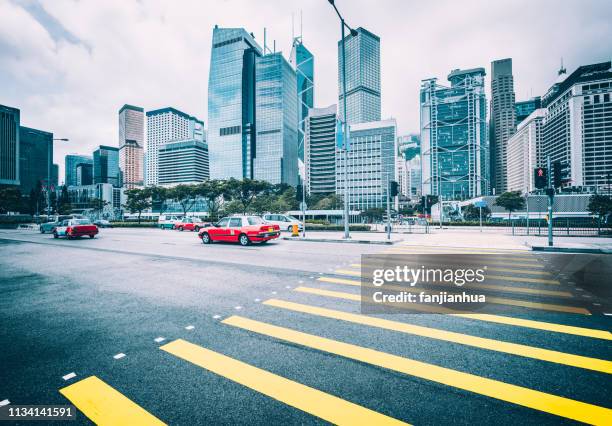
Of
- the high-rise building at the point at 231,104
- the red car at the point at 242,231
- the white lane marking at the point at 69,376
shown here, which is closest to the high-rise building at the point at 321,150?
the high-rise building at the point at 231,104

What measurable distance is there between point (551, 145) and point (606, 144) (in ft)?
87.3

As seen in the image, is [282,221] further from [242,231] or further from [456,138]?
[456,138]

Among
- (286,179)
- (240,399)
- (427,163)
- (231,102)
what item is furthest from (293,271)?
(427,163)

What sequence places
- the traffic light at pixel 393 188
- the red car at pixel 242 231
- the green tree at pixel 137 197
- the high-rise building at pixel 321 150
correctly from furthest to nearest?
the high-rise building at pixel 321 150, the green tree at pixel 137 197, the traffic light at pixel 393 188, the red car at pixel 242 231

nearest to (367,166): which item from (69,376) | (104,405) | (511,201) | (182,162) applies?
(511,201)

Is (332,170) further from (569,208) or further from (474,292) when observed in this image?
(474,292)

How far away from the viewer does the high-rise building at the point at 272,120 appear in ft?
492

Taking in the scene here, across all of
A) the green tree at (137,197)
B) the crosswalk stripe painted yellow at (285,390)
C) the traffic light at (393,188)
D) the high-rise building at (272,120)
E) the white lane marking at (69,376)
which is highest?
the high-rise building at (272,120)

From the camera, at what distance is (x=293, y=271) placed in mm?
8430

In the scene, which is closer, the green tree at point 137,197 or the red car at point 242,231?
the red car at point 242,231

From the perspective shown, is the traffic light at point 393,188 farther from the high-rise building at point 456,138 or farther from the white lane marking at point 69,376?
the high-rise building at point 456,138

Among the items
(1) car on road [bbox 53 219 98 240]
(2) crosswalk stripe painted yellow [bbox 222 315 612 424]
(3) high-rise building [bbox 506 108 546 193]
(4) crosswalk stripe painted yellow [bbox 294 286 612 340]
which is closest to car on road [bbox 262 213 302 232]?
(1) car on road [bbox 53 219 98 240]

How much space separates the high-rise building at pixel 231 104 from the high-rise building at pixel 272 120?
646 centimetres

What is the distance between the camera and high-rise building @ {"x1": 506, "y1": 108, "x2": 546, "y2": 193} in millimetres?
157875
